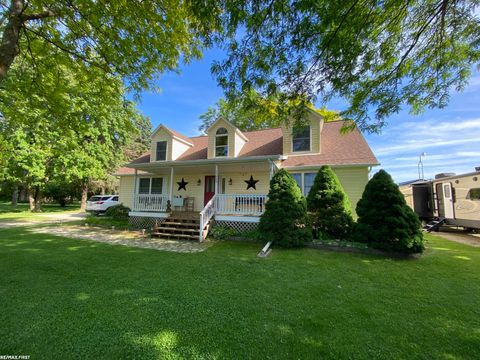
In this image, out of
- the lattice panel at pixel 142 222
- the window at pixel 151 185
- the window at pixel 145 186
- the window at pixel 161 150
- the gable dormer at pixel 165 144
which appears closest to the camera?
the lattice panel at pixel 142 222

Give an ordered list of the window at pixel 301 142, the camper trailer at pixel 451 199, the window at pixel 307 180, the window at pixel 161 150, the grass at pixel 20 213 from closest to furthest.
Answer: the camper trailer at pixel 451 199
the window at pixel 307 180
the window at pixel 301 142
the window at pixel 161 150
the grass at pixel 20 213

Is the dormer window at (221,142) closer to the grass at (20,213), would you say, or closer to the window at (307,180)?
the window at (307,180)

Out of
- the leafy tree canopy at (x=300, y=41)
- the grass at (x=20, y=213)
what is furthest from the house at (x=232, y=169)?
the grass at (x=20, y=213)

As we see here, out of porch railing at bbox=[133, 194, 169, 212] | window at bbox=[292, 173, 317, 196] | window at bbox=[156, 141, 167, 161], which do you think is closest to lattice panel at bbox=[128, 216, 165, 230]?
porch railing at bbox=[133, 194, 169, 212]

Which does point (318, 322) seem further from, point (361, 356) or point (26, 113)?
point (26, 113)

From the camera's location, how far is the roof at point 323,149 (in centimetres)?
1055

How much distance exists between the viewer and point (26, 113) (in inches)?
229

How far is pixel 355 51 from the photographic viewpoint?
4145 millimetres

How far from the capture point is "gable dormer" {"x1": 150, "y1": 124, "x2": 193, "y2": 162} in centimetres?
1366

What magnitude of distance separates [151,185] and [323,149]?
1092cm

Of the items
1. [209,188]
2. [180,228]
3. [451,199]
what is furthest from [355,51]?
[451,199]

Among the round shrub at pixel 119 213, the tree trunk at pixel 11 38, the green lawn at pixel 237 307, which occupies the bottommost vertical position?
the green lawn at pixel 237 307

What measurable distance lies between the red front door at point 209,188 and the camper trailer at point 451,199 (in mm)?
13069

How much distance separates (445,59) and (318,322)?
18.3ft
